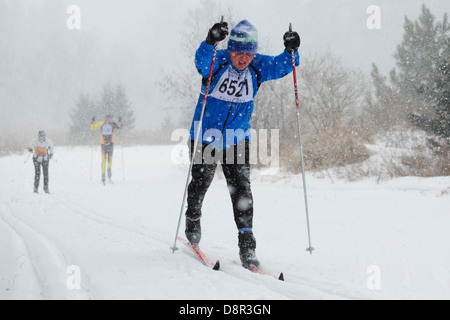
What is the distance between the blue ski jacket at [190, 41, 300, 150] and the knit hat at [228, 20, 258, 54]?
0.40ft

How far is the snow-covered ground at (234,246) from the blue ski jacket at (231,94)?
3.57ft

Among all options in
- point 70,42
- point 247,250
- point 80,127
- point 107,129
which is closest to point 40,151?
point 107,129

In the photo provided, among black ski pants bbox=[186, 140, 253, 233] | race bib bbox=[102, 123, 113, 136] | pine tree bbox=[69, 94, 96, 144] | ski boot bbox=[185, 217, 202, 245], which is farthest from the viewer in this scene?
pine tree bbox=[69, 94, 96, 144]

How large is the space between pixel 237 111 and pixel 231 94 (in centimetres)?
16

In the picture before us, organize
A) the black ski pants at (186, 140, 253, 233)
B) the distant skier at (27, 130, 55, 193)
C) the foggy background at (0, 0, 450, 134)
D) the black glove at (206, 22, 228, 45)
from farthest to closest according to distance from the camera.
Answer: the foggy background at (0, 0, 450, 134) < the distant skier at (27, 130, 55, 193) < the black ski pants at (186, 140, 253, 233) < the black glove at (206, 22, 228, 45)

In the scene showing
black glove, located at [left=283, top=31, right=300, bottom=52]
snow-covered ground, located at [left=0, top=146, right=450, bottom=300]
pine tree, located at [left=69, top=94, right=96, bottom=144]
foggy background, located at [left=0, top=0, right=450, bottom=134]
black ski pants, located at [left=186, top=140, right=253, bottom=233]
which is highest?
foggy background, located at [left=0, top=0, right=450, bottom=134]

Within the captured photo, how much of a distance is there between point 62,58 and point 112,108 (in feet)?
101

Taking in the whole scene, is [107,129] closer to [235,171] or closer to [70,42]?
[235,171]

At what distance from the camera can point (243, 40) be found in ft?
9.43

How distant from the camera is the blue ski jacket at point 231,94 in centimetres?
296

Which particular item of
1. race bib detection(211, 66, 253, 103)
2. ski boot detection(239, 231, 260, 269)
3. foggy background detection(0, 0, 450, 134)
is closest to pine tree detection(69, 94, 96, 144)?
foggy background detection(0, 0, 450, 134)

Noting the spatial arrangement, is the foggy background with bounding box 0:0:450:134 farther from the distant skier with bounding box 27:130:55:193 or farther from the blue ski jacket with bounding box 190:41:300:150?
the blue ski jacket with bounding box 190:41:300:150

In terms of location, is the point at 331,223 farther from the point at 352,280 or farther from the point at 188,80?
the point at 188,80

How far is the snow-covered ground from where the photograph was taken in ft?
7.46
